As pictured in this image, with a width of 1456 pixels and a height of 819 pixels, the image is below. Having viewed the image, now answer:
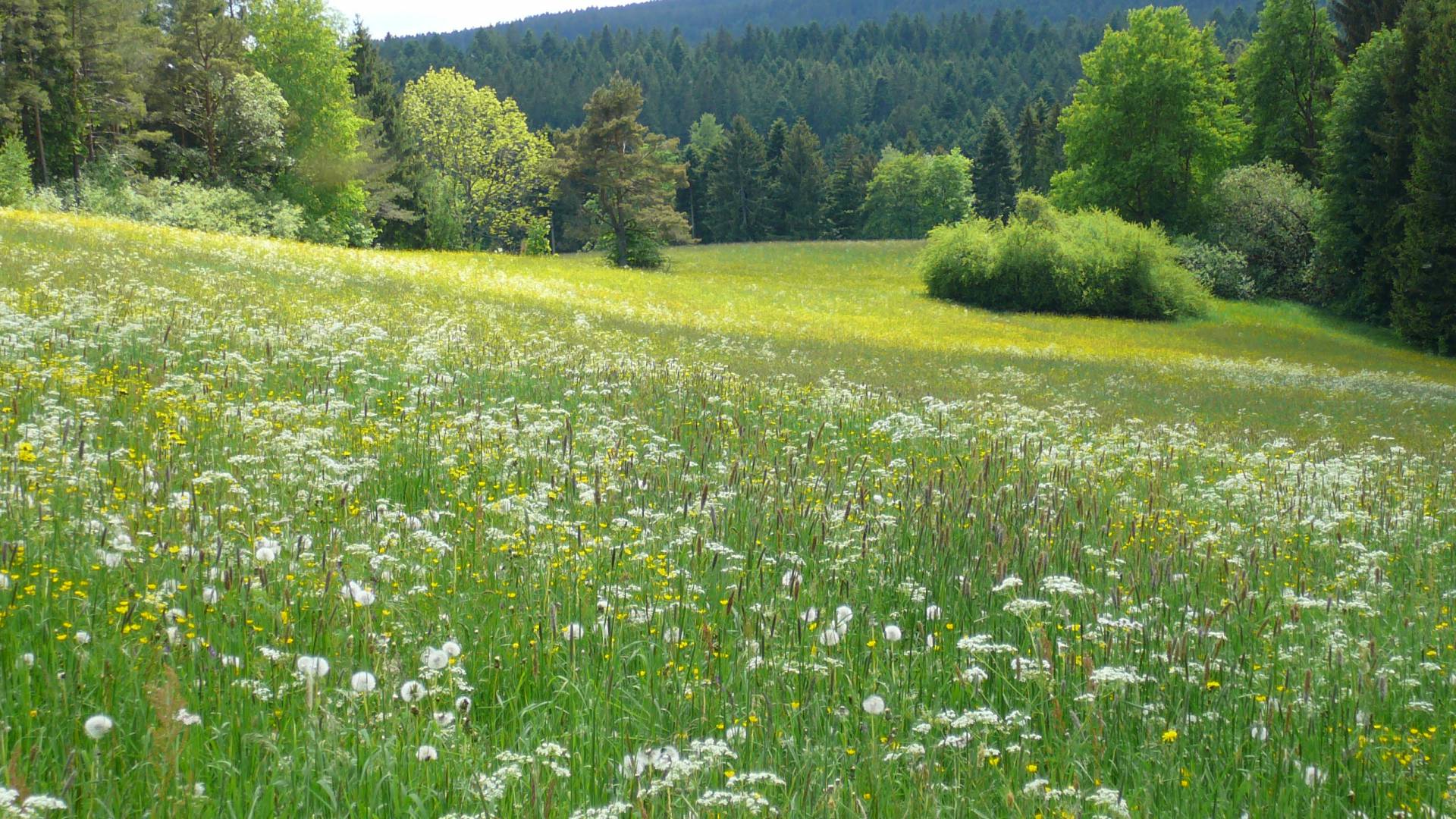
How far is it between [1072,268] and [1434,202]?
49.0ft

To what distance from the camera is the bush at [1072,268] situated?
46.9m

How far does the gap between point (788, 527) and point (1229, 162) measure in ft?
209

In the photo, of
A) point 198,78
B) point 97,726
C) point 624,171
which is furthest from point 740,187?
point 97,726

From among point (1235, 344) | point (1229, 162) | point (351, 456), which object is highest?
point (1229, 162)

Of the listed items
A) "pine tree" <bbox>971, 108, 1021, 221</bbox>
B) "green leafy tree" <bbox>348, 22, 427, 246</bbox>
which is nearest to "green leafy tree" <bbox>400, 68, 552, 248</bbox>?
"green leafy tree" <bbox>348, 22, 427, 246</bbox>

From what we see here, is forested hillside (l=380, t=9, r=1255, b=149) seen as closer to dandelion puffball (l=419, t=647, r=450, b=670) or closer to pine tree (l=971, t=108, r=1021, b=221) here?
pine tree (l=971, t=108, r=1021, b=221)

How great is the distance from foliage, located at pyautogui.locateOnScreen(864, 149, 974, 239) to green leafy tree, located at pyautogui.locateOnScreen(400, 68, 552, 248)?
44290mm

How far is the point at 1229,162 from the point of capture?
5866 centimetres

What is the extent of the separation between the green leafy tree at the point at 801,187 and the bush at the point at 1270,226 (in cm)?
6058

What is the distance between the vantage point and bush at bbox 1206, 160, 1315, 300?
2042 inches

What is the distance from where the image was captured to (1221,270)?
51906 millimetres

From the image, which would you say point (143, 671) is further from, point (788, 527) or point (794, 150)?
point (794, 150)

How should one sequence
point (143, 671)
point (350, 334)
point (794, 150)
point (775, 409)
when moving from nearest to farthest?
1. point (143, 671)
2. point (775, 409)
3. point (350, 334)
4. point (794, 150)

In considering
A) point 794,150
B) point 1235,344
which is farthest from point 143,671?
point 794,150
